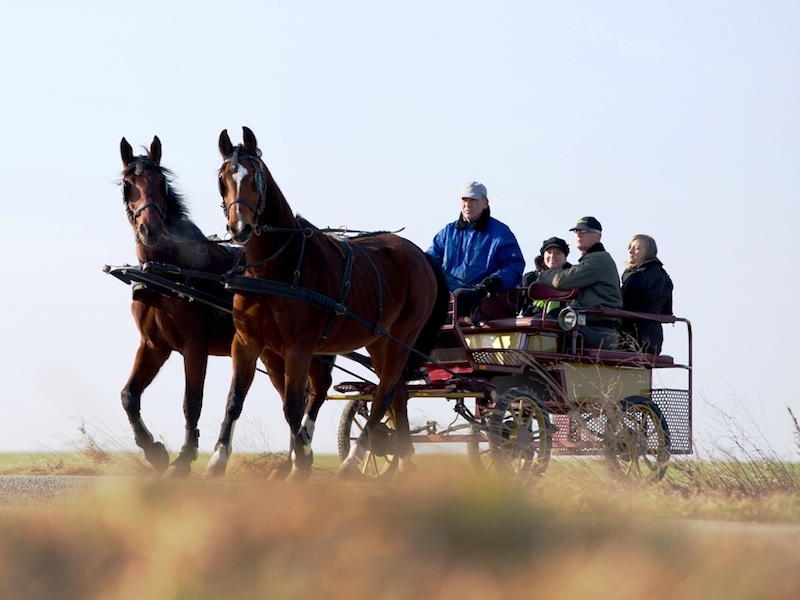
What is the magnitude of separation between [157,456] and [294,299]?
1937 millimetres

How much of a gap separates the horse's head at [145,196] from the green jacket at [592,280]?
3493mm

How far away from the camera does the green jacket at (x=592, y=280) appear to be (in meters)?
10.6

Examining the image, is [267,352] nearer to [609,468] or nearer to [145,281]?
[145,281]

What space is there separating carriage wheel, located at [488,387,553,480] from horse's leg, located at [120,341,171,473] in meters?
2.65

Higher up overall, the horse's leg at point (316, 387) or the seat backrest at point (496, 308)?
the seat backrest at point (496, 308)

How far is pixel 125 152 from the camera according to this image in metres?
9.60

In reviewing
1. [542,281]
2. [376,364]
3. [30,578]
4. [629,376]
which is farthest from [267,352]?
[30,578]

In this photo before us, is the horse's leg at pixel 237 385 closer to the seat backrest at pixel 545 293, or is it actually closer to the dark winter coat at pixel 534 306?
the seat backrest at pixel 545 293

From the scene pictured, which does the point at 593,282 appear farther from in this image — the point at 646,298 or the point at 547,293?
the point at 646,298

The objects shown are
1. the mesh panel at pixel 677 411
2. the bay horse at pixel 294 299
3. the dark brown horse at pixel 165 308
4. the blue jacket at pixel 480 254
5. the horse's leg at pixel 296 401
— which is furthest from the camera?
the mesh panel at pixel 677 411

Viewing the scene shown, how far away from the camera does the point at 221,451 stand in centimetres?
872

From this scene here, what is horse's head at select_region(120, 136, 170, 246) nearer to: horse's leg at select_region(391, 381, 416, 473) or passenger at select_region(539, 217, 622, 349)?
horse's leg at select_region(391, 381, 416, 473)

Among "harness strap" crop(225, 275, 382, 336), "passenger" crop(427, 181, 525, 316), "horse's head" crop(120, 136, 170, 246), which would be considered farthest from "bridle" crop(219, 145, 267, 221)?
"passenger" crop(427, 181, 525, 316)

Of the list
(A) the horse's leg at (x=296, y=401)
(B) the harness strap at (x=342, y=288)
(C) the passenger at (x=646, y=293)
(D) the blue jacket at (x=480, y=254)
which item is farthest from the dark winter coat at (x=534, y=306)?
(A) the horse's leg at (x=296, y=401)
